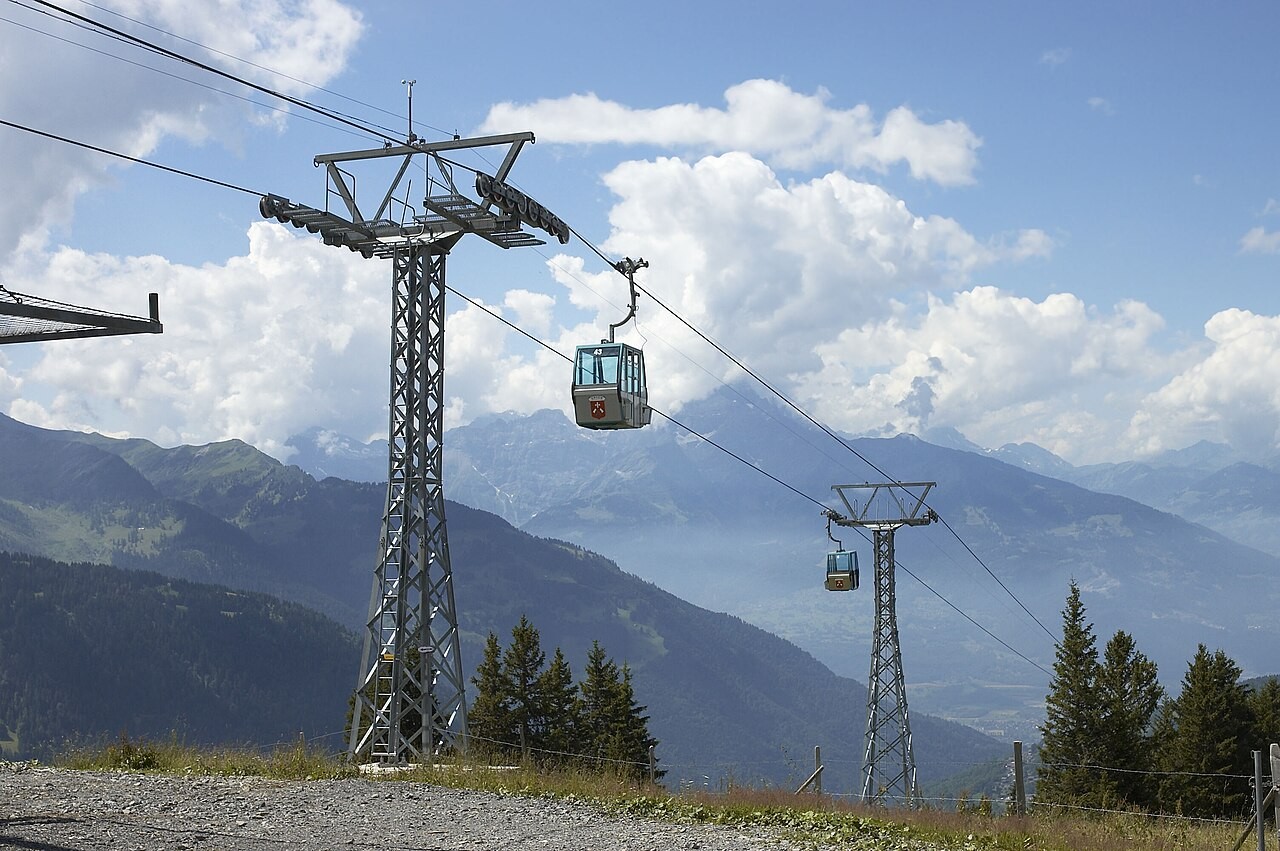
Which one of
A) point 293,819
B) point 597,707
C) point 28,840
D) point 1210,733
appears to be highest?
point 28,840

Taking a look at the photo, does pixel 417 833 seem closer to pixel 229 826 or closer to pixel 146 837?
pixel 229 826

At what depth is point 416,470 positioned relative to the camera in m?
26.8

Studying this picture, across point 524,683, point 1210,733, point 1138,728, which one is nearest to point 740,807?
point 524,683

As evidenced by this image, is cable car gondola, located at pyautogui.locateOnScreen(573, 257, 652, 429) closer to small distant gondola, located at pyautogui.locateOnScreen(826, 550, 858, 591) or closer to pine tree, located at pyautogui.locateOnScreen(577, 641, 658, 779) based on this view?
small distant gondola, located at pyautogui.locateOnScreen(826, 550, 858, 591)

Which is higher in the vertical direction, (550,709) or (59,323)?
(59,323)

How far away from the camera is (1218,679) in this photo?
65.2m

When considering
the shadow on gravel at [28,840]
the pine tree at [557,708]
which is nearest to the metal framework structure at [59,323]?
the shadow on gravel at [28,840]

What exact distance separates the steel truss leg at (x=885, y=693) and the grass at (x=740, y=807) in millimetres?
26995

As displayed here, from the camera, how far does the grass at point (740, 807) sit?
53.6 feet

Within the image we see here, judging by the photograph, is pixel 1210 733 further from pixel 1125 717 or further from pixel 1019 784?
pixel 1019 784

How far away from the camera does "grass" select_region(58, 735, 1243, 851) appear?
16.3 m

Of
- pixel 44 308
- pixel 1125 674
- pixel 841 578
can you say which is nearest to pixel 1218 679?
pixel 1125 674

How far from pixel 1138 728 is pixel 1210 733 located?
142 inches

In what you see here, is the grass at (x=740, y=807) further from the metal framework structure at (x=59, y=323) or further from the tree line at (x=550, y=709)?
the tree line at (x=550, y=709)
